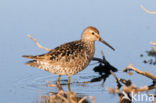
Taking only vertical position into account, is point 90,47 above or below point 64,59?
above

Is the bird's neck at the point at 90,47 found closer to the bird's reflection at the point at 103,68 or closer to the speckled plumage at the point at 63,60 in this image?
the speckled plumage at the point at 63,60

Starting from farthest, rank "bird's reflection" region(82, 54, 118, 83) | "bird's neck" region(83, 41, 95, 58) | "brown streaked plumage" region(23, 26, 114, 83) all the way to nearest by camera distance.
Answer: "bird's reflection" region(82, 54, 118, 83) < "bird's neck" region(83, 41, 95, 58) < "brown streaked plumage" region(23, 26, 114, 83)

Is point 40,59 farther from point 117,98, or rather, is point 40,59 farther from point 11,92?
point 117,98

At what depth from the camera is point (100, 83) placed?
412 inches

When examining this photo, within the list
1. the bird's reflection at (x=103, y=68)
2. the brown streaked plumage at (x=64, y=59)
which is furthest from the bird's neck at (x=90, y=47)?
the bird's reflection at (x=103, y=68)

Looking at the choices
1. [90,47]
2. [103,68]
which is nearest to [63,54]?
[90,47]

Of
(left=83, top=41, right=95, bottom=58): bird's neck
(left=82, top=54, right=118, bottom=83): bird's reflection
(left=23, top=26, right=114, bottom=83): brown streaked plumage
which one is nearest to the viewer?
(left=23, top=26, right=114, bottom=83): brown streaked plumage

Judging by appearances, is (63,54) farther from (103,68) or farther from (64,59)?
(103,68)

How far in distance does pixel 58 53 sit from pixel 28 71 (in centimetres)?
151

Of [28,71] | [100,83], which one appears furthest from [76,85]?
[28,71]

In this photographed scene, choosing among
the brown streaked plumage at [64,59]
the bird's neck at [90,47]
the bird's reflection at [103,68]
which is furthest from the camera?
the bird's reflection at [103,68]

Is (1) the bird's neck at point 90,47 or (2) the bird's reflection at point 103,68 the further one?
(2) the bird's reflection at point 103,68

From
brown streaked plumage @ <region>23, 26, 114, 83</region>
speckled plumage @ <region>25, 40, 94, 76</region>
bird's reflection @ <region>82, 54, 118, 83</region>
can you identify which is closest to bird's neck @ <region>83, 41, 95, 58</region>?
brown streaked plumage @ <region>23, 26, 114, 83</region>

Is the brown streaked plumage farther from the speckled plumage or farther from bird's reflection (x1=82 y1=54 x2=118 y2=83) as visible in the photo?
bird's reflection (x1=82 y1=54 x2=118 y2=83)
